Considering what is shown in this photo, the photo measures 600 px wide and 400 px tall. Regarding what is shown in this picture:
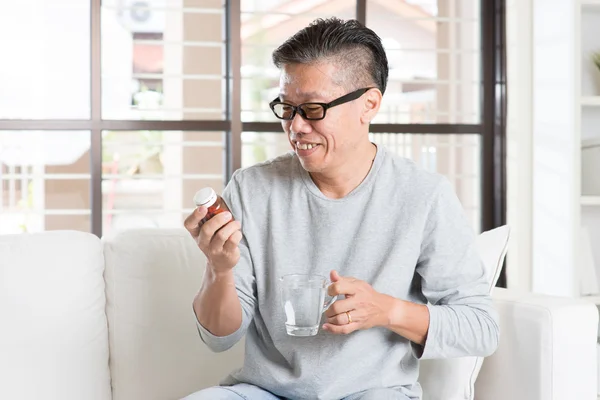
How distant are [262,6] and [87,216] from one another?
1338 millimetres

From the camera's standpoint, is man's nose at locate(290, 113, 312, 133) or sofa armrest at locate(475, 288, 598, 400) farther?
sofa armrest at locate(475, 288, 598, 400)

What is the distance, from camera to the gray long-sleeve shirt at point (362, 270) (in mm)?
1643

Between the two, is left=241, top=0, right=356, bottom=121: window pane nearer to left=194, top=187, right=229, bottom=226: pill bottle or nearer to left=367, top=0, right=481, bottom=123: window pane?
left=367, top=0, right=481, bottom=123: window pane

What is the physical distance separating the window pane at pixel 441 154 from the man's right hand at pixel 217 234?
2.25 metres

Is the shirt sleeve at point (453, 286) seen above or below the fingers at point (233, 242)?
below

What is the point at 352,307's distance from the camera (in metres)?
1.48

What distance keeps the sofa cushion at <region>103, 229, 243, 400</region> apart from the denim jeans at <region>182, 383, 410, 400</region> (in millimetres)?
384

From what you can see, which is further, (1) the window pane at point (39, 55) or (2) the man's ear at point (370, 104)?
(1) the window pane at point (39, 55)

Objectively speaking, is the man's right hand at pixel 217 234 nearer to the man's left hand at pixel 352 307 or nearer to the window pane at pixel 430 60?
the man's left hand at pixel 352 307

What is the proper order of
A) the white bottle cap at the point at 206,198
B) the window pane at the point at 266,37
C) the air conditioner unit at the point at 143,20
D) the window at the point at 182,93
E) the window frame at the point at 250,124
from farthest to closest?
the air conditioner unit at the point at 143,20
the window pane at the point at 266,37
the window at the point at 182,93
the window frame at the point at 250,124
the white bottle cap at the point at 206,198

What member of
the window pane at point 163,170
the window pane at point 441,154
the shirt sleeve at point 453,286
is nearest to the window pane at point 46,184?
the window pane at point 163,170

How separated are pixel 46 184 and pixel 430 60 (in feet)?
6.63

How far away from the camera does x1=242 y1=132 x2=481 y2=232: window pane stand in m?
3.80

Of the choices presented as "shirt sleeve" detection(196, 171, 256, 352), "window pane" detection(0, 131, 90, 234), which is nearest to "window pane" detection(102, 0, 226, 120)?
"window pane" detection(0, 131, 90, 234)
